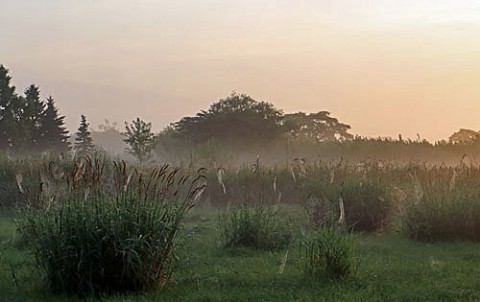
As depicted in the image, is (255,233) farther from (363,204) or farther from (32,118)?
(32,118)

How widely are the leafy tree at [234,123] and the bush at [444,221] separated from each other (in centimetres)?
3018

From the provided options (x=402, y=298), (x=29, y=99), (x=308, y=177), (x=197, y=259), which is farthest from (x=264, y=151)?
(x=402, y=298)

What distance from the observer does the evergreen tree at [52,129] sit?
4059 cm

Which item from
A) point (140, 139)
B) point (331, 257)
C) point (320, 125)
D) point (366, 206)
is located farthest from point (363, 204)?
point (320, 125)

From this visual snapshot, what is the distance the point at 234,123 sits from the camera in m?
43.4

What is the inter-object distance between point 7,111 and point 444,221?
3137 centimetres

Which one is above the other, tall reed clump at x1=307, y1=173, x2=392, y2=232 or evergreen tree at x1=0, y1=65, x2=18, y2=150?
evergreen tree at x1=0, y1=65, x2=18, y2=150

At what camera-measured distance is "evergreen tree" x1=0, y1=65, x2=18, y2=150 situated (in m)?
37.1

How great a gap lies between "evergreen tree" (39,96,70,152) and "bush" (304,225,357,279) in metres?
34.1

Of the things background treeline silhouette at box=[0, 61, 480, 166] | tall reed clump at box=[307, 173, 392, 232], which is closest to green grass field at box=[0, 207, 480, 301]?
tall reed clump at box=[307, 173, 392, 232]

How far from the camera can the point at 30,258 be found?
9.67 meters

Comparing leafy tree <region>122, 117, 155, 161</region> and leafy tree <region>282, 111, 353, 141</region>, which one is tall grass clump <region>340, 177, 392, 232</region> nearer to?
leafy tree <region>122, 117, 155, 161</region>

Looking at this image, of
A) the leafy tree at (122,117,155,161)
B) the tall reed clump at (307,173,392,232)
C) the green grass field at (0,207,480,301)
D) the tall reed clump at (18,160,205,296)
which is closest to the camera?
the green grass field at (0,207,480,301)

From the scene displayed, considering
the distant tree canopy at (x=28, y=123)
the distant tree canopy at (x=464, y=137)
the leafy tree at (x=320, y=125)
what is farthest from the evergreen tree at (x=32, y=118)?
the distant tree canopy at (x=464, y=137)
